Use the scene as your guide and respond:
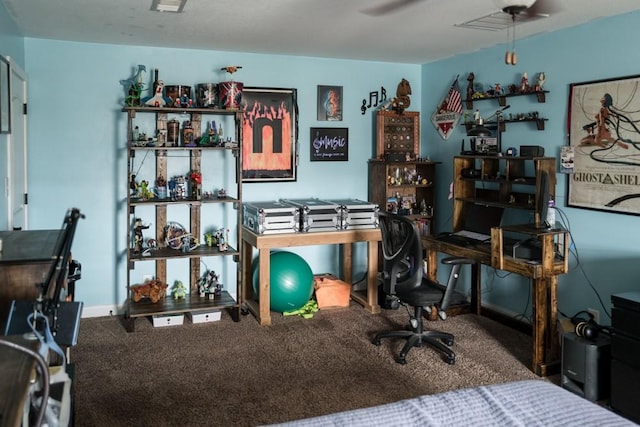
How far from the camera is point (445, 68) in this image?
532cm

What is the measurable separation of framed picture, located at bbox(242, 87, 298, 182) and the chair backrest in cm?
147

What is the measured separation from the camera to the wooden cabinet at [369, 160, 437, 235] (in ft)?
17.4

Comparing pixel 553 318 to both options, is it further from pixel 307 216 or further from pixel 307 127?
pixel 307 127

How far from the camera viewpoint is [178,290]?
15.7 feet

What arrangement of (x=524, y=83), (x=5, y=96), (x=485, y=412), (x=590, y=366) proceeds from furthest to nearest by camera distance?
(x=524, y=83) → (x=5, y=96) → (x=590, y=366) → (x=485, y=412)

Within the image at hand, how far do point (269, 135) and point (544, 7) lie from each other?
255 cm

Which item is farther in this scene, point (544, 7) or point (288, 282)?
point (288, 282)

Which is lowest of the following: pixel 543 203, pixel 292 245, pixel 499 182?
pixel 292 245

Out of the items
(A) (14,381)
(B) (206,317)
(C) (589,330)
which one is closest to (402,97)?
(B) (206,317)

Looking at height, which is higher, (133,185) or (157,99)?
(157,99)

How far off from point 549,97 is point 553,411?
3.03 metres

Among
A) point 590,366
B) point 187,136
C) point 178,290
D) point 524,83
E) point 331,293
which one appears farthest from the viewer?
point 331,293

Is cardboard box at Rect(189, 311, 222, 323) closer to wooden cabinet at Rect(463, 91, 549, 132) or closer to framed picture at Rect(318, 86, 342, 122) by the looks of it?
framed picture at Rect(318, 86, 342, 122)

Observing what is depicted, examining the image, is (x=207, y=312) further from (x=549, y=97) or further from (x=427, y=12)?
(x=549, y=97)
